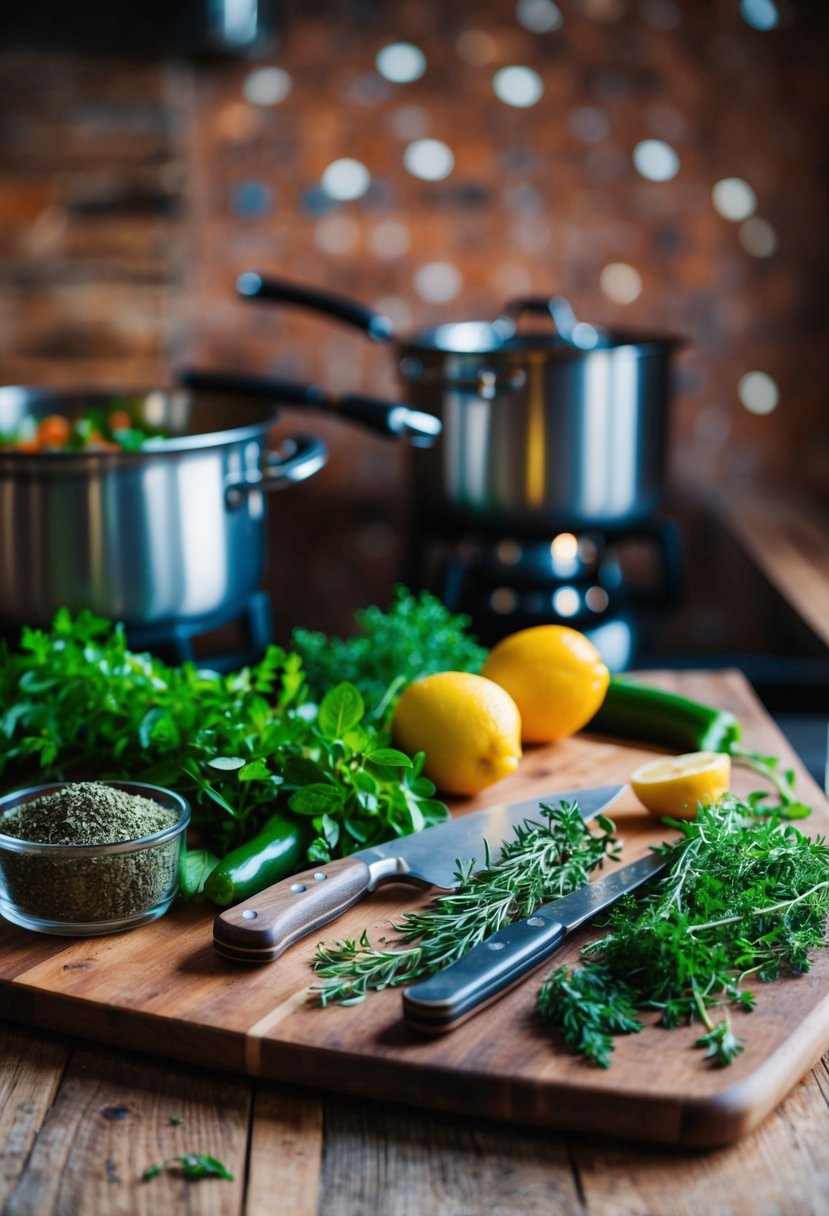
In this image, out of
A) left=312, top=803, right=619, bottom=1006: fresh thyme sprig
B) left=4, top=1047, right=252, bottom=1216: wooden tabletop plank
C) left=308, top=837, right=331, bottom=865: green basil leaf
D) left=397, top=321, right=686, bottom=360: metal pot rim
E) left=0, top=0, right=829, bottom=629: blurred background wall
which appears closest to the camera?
left=4, top=1047, right=252, bottom=1216: wooden tabletop plank

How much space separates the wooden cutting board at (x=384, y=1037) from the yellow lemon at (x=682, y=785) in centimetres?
19

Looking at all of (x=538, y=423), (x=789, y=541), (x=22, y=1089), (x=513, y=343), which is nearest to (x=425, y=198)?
(x=513, y=343)

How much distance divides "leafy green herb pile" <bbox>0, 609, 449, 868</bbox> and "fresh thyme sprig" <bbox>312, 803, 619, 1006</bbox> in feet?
0.29

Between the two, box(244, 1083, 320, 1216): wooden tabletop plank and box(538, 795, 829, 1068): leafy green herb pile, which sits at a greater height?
box(538, 795, 829, 1068): leafy green herb pile

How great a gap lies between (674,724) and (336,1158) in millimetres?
579

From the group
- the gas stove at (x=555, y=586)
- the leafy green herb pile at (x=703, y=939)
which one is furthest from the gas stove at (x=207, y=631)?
the leafy green herb pile at (x=703, y=939)

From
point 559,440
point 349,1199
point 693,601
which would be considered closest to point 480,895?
point 349,1199

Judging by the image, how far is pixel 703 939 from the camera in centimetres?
75

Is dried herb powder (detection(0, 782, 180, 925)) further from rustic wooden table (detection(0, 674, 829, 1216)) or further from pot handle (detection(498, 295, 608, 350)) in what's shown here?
pot handle (detection(498, 295, 608, 350))

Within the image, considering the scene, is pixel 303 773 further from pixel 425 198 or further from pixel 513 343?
pixel 425 198

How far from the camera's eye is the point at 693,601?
209 cm

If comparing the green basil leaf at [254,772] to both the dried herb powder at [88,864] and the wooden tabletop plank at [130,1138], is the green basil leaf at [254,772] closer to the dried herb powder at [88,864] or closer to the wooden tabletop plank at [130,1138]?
the dried herb powder at [88,864]

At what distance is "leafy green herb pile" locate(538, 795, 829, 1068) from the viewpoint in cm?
70

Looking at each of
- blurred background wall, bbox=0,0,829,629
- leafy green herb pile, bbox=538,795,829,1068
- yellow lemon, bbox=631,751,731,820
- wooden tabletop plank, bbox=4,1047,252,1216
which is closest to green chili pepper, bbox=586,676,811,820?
yellow lemon, bbox=631,751,731,820
